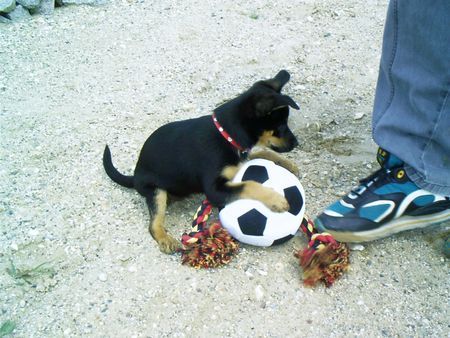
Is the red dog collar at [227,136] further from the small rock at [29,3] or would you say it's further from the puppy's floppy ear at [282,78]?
the small rock at [29,3]

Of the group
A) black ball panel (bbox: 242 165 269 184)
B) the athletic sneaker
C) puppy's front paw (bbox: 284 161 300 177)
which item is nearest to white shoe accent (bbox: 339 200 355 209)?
the athletic sneaker

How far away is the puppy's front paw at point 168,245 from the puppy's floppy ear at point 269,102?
0.89m

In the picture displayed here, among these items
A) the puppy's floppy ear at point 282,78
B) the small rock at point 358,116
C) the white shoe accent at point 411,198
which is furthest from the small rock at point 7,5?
the white shoe accent at point 411,198

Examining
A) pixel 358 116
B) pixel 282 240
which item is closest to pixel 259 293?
pixel 282 240

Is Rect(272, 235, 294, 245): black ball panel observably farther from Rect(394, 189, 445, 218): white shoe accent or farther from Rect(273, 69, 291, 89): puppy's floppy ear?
Rect(273, 69, 291, 89): puppy's floppy ear

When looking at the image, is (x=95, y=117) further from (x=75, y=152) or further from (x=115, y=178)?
(x=115, y=178)

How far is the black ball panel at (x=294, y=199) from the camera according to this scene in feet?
9.61

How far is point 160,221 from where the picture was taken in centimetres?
315

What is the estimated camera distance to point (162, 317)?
2.64 metres

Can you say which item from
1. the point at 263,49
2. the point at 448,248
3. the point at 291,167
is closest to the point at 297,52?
the point at 263,49

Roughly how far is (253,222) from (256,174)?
33cm

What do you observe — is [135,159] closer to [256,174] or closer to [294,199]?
[256,174]

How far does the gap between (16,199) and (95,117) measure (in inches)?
40.7

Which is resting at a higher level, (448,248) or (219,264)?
(448,248)
